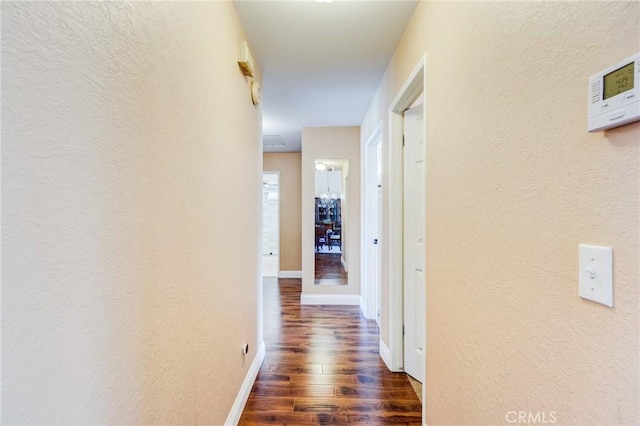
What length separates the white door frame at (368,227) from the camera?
3522 mm

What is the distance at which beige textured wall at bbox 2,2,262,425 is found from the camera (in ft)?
1.70

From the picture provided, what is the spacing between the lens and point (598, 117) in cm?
61

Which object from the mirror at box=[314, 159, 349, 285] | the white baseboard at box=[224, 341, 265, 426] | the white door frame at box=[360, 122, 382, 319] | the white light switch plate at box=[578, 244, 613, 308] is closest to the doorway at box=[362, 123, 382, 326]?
the white door frame at box=[360, 122, 382, 319]

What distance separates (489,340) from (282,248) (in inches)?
200

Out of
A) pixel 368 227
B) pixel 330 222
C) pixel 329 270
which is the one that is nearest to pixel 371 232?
pixel 368 227

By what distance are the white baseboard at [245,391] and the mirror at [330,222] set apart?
1805 mm

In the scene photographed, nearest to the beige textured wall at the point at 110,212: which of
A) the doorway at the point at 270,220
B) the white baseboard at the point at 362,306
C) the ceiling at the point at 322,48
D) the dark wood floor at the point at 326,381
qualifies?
the ceiling at the point at 322,48

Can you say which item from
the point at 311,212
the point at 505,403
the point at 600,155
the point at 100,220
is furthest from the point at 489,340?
the point at 311,212

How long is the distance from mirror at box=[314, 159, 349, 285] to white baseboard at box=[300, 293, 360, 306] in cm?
17

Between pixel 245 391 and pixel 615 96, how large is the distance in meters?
2.24

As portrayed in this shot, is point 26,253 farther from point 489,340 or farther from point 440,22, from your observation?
point 440,22

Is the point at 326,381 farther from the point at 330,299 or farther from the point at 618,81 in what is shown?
the point at 618,81

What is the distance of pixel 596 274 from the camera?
24.5 inches

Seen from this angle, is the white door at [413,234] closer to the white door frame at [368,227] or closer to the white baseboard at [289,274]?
the white door frame at [368,227]
